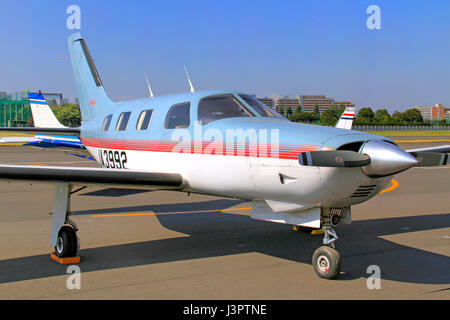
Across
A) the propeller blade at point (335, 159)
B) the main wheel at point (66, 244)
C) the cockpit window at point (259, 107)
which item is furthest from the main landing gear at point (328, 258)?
the main wheel at point (66, 244)

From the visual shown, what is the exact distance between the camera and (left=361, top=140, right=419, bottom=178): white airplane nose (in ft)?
15.0

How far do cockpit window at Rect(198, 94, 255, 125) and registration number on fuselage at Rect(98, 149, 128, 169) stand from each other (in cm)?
218

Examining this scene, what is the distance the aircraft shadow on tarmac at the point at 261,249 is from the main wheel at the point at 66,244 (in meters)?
0.18

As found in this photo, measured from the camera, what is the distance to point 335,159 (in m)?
4.63

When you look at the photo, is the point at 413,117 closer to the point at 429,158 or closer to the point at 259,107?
the point at 259,107

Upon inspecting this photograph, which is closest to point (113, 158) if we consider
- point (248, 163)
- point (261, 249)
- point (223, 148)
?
point (261, 249)

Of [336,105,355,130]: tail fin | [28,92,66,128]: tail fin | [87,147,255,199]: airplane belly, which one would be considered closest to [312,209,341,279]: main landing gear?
[87,147,255,199]: airplane belly

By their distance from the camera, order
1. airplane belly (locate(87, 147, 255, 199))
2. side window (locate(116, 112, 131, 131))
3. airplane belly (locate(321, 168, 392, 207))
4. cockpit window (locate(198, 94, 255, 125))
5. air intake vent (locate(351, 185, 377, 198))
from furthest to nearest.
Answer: side window (locate(116, 112, 131, 131)), cockpit window (locate(198, 94, 255, 125)), airplane belly (locate(87, 147, 255, 199)), air intake vent (locate(351, 185, 377, 198)), airplane belly (locate(321, 168, 392, 207))

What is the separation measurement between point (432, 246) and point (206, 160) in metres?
4.10

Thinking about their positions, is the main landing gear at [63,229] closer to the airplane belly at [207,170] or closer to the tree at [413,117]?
the airplane belly at [207,170]

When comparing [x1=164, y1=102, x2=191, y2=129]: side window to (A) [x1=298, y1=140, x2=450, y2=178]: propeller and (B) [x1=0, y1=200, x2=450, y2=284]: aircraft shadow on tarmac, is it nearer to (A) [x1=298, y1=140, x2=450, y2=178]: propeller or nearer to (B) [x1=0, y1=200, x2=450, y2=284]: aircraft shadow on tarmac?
(B) [x1=0, y1=200, x2=450, y2=284]: aircraft shadow on tarmac

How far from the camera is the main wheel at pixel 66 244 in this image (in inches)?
252
